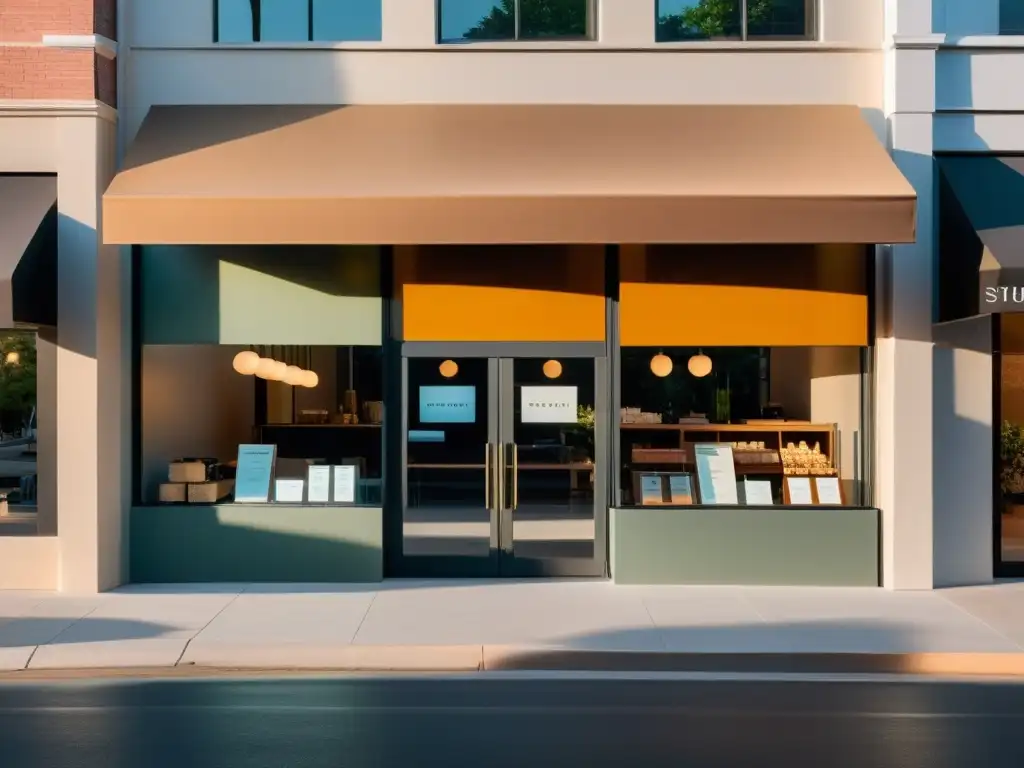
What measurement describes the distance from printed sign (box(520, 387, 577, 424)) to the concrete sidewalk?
1.69 m

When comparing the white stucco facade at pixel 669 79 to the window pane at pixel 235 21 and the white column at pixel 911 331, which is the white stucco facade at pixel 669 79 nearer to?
the white column at pixel 911 331

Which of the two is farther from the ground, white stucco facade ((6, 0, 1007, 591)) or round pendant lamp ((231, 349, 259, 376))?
white stucco facade ((6, 0, 1007, 591))

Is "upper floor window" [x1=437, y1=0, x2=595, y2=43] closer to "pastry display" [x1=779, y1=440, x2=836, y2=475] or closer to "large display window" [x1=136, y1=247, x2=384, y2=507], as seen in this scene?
"large display window" [x1=136, y1=247, x2=384, y2=507]

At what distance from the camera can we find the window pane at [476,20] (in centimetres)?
1182

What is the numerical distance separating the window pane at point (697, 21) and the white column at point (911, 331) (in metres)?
1.60

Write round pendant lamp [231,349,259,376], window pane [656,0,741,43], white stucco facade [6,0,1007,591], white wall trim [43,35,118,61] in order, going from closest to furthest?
white wall trim [43,35,118,61], white stucco facade [6,0,1007,591], window pane [656,0,741,43], round pendant lamp [231,349,259,376]

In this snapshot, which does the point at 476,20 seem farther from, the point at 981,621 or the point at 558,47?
the point at 981,621

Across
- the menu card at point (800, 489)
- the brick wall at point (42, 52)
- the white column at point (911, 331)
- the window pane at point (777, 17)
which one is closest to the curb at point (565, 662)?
the white column at point (911, 331)

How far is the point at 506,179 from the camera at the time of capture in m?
10.5

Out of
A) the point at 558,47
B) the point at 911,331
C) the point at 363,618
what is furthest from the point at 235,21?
the point at 911,331

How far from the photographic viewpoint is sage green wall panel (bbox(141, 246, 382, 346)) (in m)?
11.5

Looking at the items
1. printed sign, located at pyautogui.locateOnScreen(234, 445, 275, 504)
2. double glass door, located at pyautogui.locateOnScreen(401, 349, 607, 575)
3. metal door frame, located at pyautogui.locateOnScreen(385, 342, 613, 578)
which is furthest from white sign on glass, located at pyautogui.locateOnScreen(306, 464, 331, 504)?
double glass door, located at pyautogui.locateOnScreen(401, 349, 607, 575)

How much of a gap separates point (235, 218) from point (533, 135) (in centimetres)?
305

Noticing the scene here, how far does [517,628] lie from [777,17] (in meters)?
6.90
